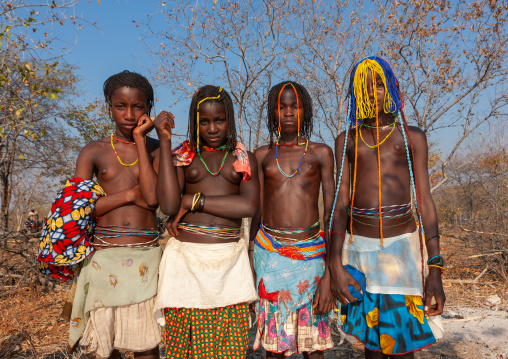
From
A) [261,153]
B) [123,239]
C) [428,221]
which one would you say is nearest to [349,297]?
[428,221]

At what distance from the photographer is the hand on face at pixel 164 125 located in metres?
2.00

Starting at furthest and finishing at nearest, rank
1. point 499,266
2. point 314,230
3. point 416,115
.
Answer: point 416,115, point 499,266, point 314,230

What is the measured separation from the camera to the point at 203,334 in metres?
2.02

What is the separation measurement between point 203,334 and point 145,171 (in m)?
0.94

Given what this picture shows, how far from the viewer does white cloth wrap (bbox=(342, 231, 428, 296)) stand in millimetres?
2037

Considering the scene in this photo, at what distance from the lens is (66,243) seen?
78.5 inches

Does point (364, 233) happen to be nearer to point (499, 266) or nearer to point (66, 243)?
point (66, 243)

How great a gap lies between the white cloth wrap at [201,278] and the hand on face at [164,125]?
61 cm

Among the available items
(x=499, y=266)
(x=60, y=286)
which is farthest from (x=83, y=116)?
(x=499, y=266)

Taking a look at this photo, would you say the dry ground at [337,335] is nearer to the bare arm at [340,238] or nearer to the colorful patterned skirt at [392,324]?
the colorful patterned skirt at [392,324]

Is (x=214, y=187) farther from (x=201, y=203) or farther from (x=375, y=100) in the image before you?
(x=375, y=100)

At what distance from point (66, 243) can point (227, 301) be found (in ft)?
3.02

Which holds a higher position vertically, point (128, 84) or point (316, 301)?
point (128, 84)

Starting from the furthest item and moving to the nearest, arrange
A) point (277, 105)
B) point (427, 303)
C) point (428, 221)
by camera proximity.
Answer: point (277, 105) < point (428, 221) < point (427, 303)
